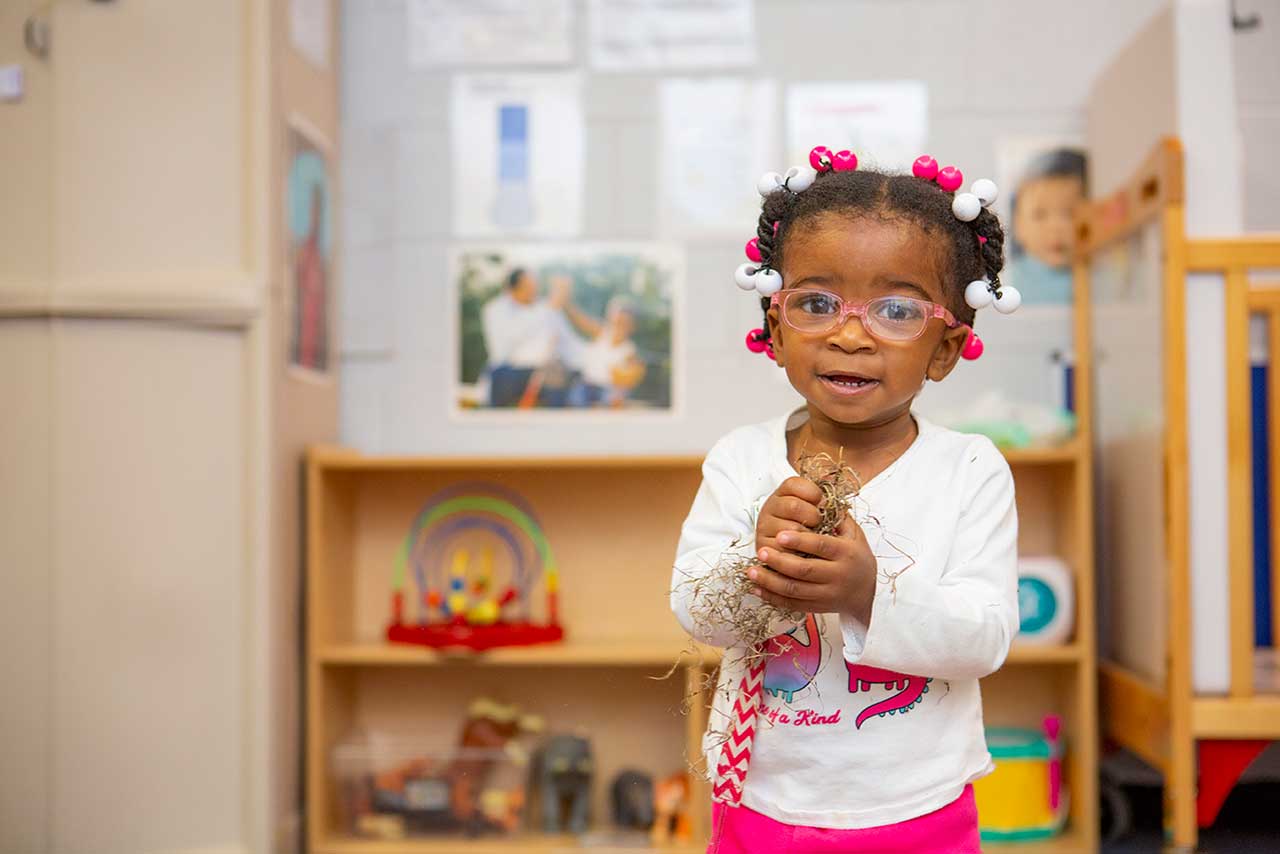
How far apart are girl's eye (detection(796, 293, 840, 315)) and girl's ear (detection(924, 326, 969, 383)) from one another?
0.12 m

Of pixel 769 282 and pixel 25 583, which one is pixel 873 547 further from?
pixel 25 583

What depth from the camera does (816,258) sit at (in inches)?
46.0

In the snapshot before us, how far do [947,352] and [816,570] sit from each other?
31 centimetres

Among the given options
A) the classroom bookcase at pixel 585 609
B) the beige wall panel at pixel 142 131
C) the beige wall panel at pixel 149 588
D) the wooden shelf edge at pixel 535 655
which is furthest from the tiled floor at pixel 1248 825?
the beige wall panel at pixel 142 131

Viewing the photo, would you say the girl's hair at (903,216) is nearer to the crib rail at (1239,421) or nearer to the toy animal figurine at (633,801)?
the crib rail at (1239,421)

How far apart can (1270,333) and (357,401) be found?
1733 mm

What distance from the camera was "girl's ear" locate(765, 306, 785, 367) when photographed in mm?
1226

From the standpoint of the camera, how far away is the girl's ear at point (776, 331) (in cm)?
123

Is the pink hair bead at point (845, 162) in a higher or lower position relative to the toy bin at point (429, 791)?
higher

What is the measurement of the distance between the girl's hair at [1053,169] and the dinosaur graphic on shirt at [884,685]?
170cm

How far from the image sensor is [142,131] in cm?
224

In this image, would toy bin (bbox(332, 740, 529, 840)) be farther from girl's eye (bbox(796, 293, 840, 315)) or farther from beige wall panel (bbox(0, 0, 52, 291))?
girl's eye (bbox(796, 293, 840, 315))

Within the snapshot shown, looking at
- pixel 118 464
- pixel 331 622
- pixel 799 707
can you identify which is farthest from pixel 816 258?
pixel 331 622

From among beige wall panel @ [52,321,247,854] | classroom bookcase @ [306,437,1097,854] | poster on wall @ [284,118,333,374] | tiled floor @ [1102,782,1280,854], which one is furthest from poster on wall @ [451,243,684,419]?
tiled floor @ [1102,782,1280,854]
